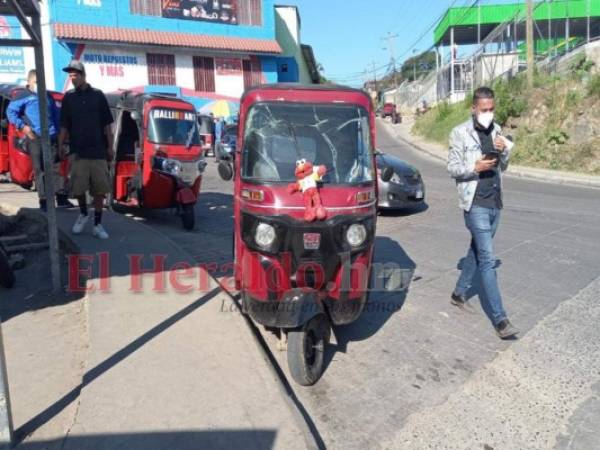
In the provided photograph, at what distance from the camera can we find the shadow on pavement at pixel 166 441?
10.2 feet

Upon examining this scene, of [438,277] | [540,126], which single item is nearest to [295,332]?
[438,277]

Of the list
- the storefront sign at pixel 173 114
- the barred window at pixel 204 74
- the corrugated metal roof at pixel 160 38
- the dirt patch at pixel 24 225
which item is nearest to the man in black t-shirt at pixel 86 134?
the dirt patch at pixel 24 225

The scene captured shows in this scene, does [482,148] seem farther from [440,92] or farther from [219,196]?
[440,92]

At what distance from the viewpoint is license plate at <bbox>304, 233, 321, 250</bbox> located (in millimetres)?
4184

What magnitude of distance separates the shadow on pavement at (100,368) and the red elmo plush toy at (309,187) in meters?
1.65

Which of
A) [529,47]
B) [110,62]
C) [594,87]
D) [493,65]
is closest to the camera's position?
[594,87]

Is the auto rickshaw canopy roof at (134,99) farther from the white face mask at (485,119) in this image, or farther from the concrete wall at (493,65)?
the concrete wall at (493,65)

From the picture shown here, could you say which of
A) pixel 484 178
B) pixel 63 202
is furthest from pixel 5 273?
pixel 484 178

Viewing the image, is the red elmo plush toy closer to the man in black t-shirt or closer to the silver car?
the man in black t-shirt

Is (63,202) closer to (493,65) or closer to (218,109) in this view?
(218,109)

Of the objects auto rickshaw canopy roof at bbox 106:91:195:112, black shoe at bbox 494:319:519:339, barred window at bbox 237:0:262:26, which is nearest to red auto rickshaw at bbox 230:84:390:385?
black shoe at bbox 494:319:519:339

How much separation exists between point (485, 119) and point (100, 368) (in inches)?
150

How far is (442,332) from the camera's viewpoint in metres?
5.08

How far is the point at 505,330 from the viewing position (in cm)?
483
